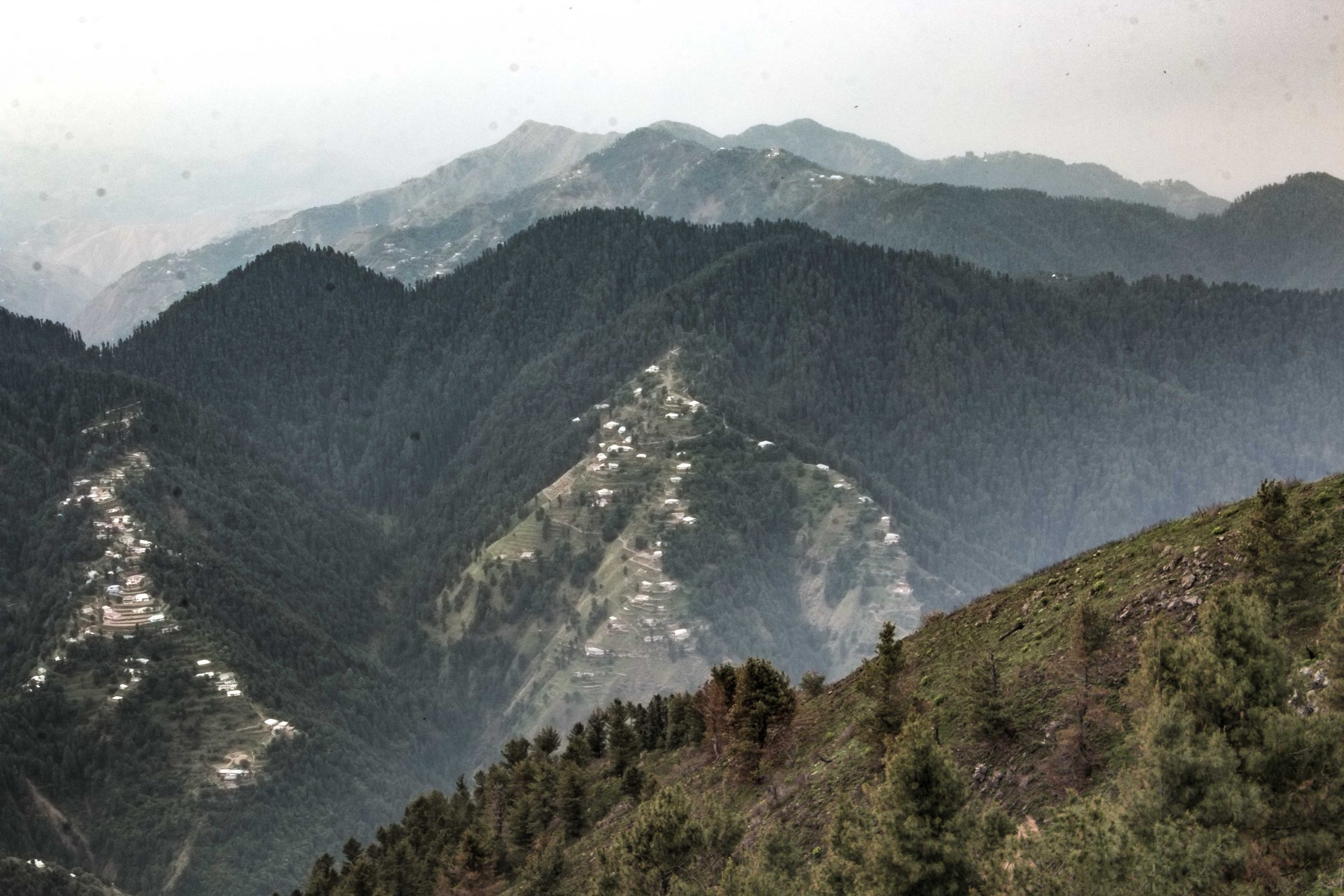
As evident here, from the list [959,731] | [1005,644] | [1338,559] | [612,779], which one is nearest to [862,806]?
[959,731]

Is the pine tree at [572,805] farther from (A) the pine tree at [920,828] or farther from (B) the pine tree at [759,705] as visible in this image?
(A) the pine tree at [920,828]

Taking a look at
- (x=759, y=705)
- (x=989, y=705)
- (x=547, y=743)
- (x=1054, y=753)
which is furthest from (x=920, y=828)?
(x=547, y=743)

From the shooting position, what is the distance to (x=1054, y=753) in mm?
63688

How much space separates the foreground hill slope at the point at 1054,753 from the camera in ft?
149

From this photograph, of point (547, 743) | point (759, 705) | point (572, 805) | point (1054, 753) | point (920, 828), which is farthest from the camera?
point (547, 743)

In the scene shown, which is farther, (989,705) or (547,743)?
(547,743)

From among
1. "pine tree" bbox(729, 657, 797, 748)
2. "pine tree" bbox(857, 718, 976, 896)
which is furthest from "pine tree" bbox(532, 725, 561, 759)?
"pine tree" bbox(857, 718, 976, 896)

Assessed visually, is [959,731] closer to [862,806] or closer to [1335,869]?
[862,806]

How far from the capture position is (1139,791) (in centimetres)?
4638

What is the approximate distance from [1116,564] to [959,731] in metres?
17.7

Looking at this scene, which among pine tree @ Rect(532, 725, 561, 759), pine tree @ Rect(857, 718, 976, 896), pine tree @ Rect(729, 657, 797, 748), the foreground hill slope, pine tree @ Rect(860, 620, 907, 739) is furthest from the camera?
pine tree @ Rect(532, 725, 561, 759)

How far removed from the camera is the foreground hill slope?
45312 mm

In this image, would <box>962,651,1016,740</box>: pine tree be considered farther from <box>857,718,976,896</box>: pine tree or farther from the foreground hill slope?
<box>857,718,976,896</box>: pine tree

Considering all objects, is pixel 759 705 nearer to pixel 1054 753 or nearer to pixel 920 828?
pixel 1054 753
